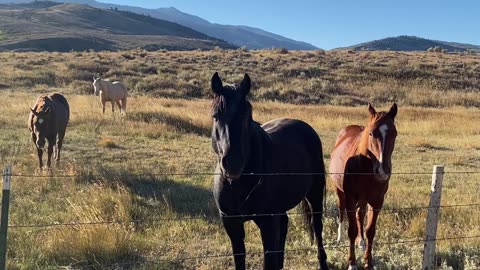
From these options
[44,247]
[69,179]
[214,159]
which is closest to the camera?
[44,247]

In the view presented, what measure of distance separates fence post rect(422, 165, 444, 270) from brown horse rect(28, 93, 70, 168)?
25.4ft

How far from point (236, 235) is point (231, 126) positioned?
125cm

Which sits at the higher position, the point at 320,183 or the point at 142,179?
the point at 320,183

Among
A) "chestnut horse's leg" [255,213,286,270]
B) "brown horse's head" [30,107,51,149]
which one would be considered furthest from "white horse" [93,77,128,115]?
"chestnut horse's leg" [255,213,286,270]

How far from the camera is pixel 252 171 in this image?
434cm

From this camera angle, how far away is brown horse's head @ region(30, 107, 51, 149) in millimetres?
10445

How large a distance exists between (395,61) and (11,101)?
114 ft

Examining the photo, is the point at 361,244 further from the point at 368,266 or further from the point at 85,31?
the point at 85,31

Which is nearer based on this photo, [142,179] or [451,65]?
[142,179]

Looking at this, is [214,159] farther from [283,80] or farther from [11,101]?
[283,80]

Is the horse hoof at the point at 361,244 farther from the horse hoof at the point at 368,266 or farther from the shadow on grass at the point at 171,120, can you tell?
the shadow on grass at the point at 171,120

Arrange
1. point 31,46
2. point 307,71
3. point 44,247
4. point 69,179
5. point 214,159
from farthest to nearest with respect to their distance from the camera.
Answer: point 31,46, point 307,71, point 214,159, point 69,179, point 44,247

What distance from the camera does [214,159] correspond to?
1247 centimetres

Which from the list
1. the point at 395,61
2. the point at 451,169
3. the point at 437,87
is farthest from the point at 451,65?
the point at 451,169
